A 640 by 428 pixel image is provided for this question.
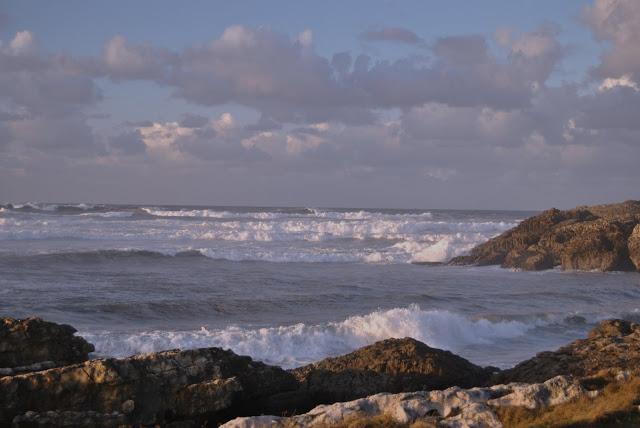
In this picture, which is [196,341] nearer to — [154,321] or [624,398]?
[154,321]

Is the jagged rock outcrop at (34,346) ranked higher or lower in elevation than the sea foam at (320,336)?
higher

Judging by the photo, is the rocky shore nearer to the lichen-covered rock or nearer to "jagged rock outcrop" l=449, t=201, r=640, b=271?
the lichen-covered rock

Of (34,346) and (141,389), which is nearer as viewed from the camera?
(141,389)

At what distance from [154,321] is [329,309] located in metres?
6.34

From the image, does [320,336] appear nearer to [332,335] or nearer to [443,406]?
[332,335]

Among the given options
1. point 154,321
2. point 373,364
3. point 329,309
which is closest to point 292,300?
point 329,309

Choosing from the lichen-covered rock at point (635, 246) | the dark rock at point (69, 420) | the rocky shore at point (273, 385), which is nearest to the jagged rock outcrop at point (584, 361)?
the rocky shore at point (273, 385)

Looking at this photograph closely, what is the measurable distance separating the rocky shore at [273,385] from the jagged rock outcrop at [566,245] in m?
27.4

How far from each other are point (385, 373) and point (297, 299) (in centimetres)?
1438

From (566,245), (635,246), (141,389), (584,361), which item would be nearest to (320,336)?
(584,361)

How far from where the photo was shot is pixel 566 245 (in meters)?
41.2

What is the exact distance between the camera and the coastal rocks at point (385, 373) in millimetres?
12516

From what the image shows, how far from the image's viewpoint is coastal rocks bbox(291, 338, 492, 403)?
41.1 feet

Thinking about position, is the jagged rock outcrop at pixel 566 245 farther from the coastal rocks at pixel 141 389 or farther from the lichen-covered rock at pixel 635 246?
the coastal rocks at pixel 141 389
